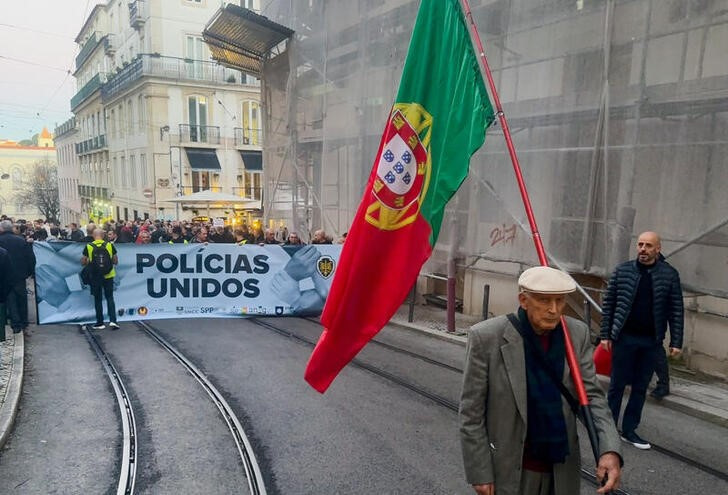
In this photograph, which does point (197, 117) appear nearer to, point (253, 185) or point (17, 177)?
point (253, 185)

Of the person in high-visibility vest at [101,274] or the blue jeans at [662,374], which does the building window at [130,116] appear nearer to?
the person in high-visibility vest at [101,274]

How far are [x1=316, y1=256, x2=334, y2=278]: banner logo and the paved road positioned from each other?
2814mm

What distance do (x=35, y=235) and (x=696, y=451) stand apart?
17384 millimetres

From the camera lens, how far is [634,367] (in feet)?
15.7

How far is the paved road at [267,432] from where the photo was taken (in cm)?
410

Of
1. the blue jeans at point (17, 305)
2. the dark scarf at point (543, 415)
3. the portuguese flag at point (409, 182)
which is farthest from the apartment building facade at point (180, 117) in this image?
the dark scarf at point (543, 415)

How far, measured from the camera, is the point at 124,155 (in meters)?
37.5

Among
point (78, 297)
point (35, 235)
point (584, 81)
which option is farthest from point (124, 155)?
point (584, 81)

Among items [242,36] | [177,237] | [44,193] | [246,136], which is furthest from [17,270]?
[44,193]

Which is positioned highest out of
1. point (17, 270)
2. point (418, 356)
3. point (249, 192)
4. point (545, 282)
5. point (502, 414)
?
point (249, 192)

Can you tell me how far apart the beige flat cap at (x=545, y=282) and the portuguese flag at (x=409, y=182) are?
51.2 inches

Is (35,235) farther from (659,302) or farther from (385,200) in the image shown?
(659,302)

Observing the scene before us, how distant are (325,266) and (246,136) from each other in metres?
26.0

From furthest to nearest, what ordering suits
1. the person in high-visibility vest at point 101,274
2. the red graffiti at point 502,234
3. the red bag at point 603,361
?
the person in high-visibility vest at point 101,274 < the red graffiti at point 502,234 < the red bag at point 603,361
